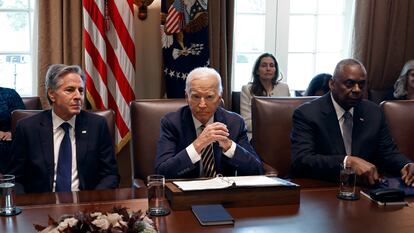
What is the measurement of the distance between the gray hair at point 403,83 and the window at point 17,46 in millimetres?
3065

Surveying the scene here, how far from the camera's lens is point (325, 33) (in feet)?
14.6

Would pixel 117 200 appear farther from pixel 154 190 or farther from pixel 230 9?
pixel 230 9

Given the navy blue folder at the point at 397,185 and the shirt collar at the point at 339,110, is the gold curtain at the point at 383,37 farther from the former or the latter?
the navy blue folder at the point at 397,185

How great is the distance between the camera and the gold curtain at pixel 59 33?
11.5 feet

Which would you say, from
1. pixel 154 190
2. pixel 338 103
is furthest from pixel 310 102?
pixel 154 190

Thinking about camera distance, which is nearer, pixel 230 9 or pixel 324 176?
pixel 324 176

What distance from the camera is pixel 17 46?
12.5ft

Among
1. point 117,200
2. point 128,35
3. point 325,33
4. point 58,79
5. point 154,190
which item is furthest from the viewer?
point 325,33

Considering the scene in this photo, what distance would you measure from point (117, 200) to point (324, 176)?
0.90 meters

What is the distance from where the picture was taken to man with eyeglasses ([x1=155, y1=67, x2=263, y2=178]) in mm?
1954

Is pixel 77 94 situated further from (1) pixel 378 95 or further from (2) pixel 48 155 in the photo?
Answer: (1) pixel 378 95

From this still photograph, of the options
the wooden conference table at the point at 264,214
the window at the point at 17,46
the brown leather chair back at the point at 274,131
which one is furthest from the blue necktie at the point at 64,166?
the window at the point at 17,46

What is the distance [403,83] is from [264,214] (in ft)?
10.1

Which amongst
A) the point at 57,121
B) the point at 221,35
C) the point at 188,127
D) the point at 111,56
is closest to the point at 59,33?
the point at 111,56
